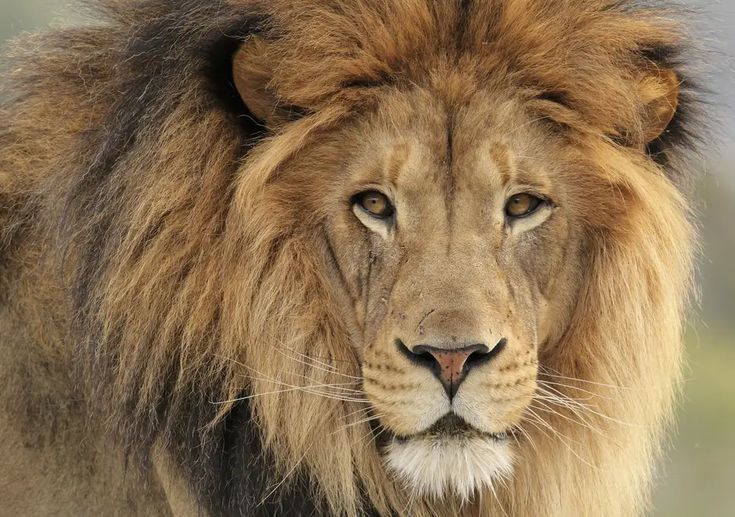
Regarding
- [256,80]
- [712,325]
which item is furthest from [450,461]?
[712,325]

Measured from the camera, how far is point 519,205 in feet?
10.7

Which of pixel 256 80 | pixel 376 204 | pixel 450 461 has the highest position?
pixel 256 80

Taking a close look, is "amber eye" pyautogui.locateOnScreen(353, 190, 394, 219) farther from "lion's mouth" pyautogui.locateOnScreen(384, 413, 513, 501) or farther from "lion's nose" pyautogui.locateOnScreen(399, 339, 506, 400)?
"lion's mouth" pyautogui.locateOnScreen(384, 413, 513, 501)

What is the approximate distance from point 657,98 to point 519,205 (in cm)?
51

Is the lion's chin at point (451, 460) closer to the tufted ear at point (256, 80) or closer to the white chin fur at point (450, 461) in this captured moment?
the white chin fur at point (450, 461)

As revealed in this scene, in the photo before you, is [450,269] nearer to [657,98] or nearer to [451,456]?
[451,456]

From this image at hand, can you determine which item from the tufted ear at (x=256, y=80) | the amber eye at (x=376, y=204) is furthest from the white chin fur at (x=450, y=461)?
the tufted ear at (x=256, y=80)

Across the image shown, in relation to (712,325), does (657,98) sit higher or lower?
higher

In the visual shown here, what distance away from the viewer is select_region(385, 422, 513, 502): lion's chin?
120 inches

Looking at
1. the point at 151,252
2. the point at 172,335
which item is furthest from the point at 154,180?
the point at 172,335

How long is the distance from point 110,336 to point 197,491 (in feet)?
1.55

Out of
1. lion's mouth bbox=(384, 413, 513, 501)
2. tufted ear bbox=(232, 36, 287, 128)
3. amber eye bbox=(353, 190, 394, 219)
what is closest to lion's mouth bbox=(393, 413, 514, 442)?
lion's mouth bbox=(384, 413, 513, 501)

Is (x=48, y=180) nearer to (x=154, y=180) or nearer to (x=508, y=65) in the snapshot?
(x=154, y=180)

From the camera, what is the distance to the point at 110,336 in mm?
3377
